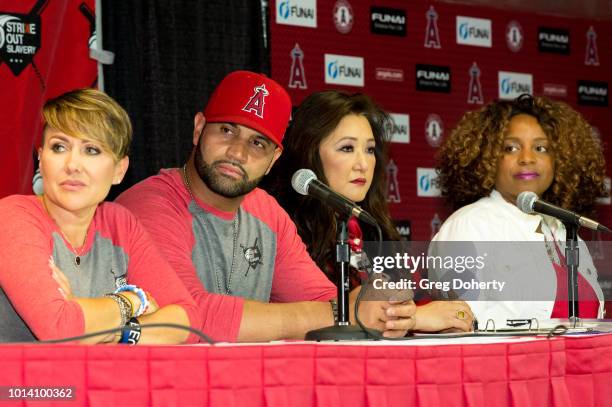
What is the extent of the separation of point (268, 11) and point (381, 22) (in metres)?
Answer: 0.94

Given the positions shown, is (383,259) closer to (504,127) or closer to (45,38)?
(504,127)

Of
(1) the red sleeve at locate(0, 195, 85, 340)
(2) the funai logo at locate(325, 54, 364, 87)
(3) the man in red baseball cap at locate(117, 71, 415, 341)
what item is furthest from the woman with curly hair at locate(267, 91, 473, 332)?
(2) the funai logo at locate(325, 54, 364, 87)

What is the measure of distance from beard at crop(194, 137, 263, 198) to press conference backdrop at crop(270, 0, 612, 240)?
7.09 ft

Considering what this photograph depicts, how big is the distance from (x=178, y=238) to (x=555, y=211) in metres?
1.01

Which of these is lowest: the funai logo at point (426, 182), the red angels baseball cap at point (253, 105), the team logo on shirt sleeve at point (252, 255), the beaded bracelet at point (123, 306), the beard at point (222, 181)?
the beaded bracelet at point (123, 306)

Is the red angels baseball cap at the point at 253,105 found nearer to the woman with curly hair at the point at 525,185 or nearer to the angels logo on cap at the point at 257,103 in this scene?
the angels logo on cap at the point at 257,103

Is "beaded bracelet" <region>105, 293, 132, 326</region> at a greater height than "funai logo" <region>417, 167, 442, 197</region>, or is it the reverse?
"funai logo" <region>417, 167, 442, 197</region>

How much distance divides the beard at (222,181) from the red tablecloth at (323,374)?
105 cm

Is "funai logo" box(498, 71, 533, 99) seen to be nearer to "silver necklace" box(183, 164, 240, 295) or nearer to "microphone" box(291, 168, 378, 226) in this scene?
"silver necklace" box(183, 164, 240, 295)

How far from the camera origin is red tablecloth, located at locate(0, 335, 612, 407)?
4.52ft

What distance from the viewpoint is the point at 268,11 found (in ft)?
14.3

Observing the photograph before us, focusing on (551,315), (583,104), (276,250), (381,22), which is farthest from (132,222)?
(583,104)

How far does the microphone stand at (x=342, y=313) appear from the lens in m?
1.81

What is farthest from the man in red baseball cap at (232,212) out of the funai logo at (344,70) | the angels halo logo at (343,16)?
the angels halo logo at (343,16)
